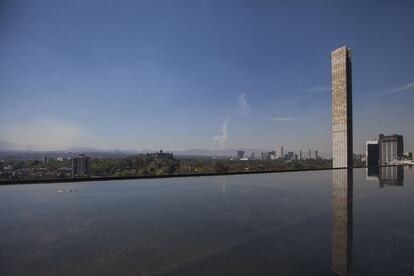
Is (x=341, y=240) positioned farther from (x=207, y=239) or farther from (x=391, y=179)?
(x=391, y=179)

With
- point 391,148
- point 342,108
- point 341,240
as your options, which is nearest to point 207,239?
point 341,240

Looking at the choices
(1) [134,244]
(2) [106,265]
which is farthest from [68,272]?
(1) [134,244]

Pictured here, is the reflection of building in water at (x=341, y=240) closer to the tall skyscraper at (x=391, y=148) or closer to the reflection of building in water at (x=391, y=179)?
the reflection of building in water at (x=391, y=179)

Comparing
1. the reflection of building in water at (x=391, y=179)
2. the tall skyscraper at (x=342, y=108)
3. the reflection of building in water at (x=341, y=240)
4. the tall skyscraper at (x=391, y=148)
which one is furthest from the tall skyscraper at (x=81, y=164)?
the tall skyscraper at (x=391, y=148)

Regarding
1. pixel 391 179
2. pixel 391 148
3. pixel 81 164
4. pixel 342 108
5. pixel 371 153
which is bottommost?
pixel 391 179

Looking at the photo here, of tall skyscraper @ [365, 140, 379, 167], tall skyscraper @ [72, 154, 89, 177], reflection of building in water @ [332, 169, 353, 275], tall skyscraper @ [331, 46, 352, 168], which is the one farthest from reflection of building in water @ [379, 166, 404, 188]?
tall skyscraper @ [365, 140, 379, 167]

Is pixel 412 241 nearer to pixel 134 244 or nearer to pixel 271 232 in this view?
pixel 271 232
